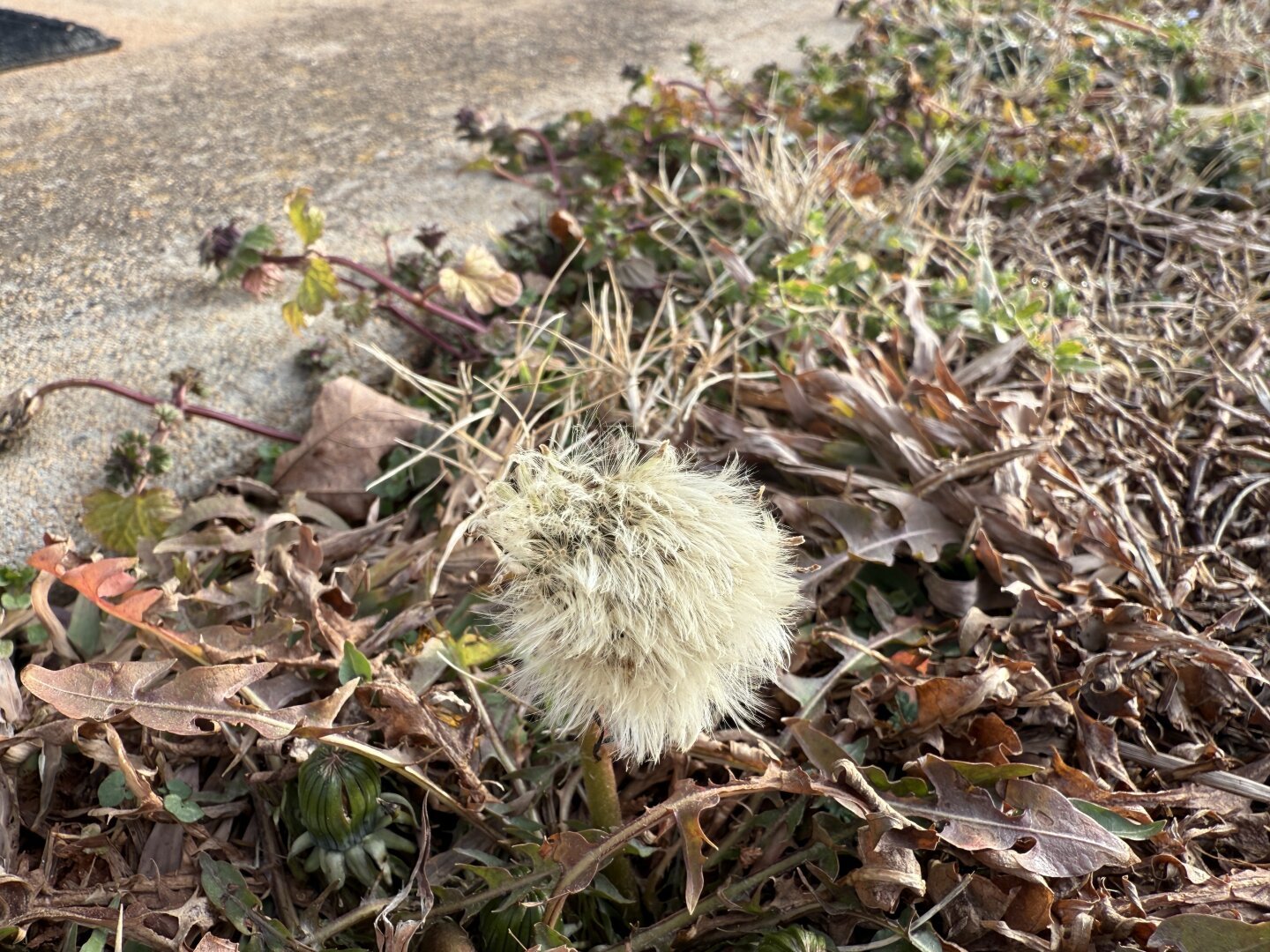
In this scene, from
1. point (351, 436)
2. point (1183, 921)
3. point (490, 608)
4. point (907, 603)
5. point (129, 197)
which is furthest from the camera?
point (129, 197)

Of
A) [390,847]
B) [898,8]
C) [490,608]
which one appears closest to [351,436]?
[490,608]

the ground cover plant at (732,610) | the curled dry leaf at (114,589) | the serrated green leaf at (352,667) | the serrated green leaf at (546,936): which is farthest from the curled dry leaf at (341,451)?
the serrated green leaf at (546,936)

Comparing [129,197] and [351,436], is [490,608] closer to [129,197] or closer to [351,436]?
[351,436]

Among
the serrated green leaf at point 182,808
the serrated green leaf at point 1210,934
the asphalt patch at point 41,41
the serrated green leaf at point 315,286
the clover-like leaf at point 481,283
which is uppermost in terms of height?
the asphalt patch at point 41,41

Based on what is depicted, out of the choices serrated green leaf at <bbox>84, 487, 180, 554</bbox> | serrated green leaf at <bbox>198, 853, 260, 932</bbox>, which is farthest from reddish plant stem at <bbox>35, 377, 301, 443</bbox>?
serrated green leaf at <bbox>198, 853, 260, 932</bbox>

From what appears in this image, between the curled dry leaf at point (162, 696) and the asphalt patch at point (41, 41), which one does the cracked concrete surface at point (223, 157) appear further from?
the curled dry leaf at point (162, 696)

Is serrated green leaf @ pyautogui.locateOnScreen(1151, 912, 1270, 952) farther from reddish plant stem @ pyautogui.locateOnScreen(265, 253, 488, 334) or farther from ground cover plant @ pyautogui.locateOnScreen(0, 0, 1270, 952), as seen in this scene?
reddish plant stem @ pyautogui.locateOnScreen(265, 253, 488, 334)
